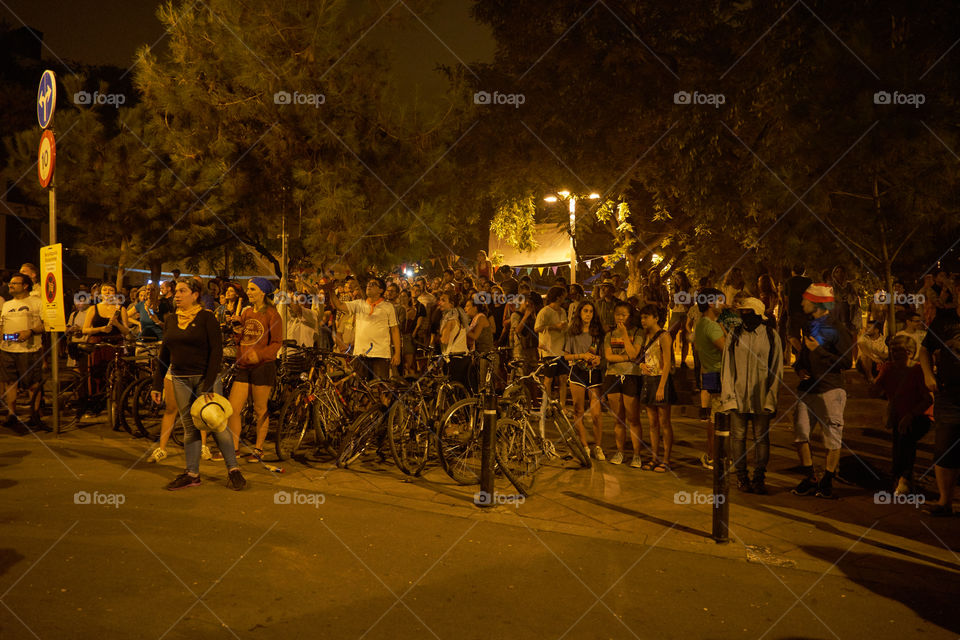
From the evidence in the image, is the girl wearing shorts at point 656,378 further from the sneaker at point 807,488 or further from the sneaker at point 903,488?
the sneaker at point 903,488

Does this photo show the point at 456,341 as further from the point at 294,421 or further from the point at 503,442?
the point at 503,442

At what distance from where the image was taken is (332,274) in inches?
510

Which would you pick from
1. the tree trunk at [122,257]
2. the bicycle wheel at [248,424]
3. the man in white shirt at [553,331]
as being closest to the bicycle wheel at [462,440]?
the man in white shirt at [553,331]

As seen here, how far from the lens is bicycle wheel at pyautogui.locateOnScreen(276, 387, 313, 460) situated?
8.91 meters

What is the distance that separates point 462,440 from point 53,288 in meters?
5.68

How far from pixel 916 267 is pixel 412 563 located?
22.7m

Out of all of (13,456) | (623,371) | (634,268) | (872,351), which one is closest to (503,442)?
Answer: (623,371)

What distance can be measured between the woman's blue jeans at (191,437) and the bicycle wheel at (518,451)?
2414 millimetres

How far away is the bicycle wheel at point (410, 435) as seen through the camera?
8.38 m

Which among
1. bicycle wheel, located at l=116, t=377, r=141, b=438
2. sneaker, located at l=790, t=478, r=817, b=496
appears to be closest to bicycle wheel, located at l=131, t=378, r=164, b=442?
bicycle wheel, located at l=116, t=377, r=141, b=438

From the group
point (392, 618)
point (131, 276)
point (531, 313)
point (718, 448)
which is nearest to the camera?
point (392, 618)

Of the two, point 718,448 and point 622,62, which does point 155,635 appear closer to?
point 718,448

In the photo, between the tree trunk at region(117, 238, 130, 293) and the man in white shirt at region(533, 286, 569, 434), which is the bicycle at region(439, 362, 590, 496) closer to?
the man in white shirt at region(533, 286, 569, 434)

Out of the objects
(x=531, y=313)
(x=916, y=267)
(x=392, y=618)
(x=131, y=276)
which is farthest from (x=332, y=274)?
(x=131, y=276)
